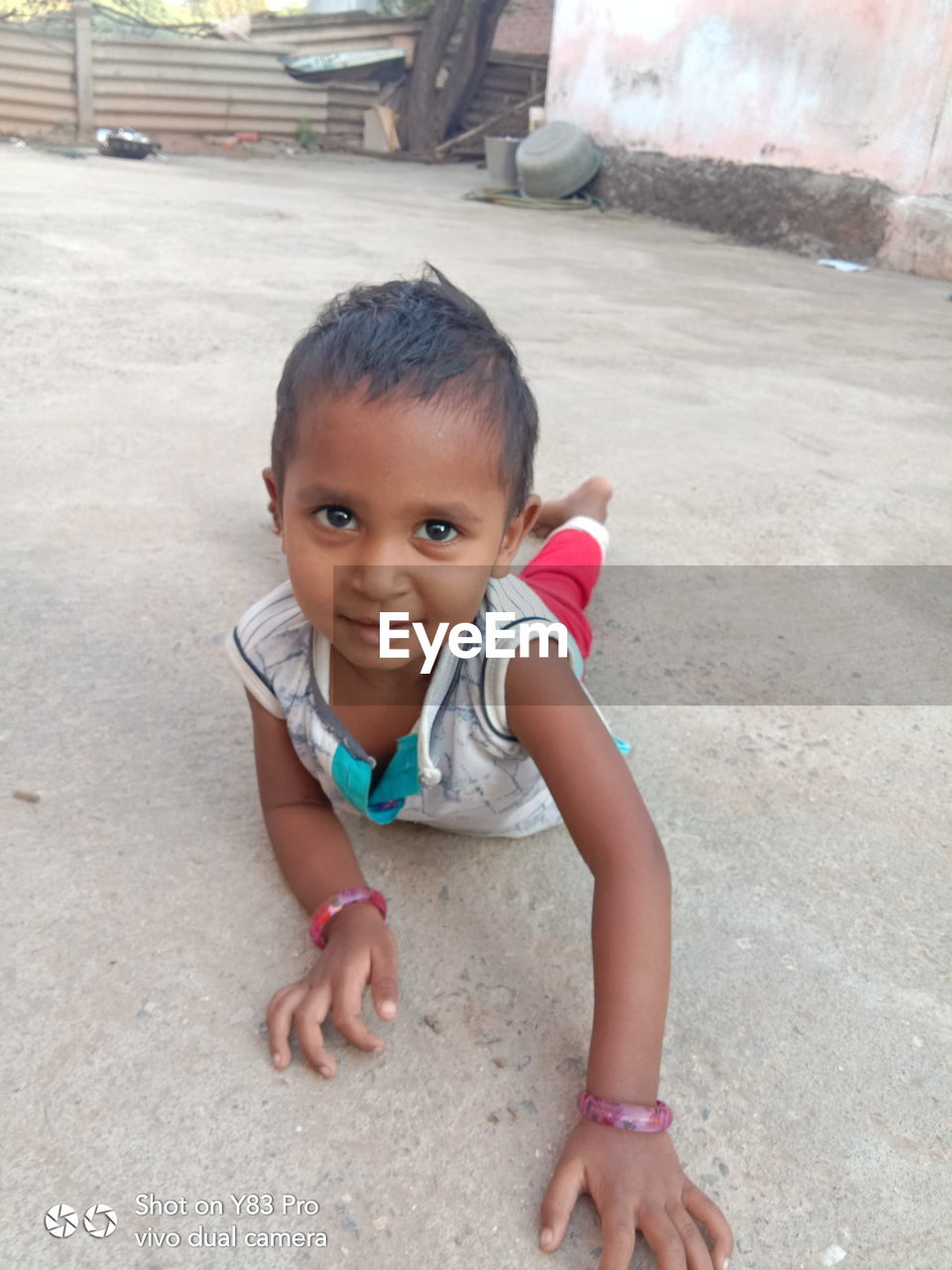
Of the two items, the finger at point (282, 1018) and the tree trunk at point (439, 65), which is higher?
the tree trunk at point (439, 65)

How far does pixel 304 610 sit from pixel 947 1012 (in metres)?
0.81

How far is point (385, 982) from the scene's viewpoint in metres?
1.14

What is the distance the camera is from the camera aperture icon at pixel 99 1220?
93 cm

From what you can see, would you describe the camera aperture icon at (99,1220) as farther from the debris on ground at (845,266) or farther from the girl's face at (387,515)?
the debris on ground at (845,266)

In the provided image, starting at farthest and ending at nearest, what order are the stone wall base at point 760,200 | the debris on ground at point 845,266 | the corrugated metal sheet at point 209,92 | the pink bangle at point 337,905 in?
the corrugated metal sheet at point 209,92 → the stone wall base at point 760,200 → the debris on ground at point 845,266 → the pink bangle at point 337,905

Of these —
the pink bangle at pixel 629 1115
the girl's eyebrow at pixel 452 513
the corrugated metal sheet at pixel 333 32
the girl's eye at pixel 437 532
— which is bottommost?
the pink bangle at pixel 629 1115

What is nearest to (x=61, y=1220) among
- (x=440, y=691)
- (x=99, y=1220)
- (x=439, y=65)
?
(x=99, y=1220)

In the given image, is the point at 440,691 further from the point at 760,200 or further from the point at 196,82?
the point at 196,82

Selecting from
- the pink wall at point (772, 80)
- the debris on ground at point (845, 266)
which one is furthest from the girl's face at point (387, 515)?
the pink wall at point (772, 80)

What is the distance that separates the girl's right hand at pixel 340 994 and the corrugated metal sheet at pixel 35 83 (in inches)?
468

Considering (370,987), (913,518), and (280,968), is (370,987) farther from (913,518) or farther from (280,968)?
(913,518)

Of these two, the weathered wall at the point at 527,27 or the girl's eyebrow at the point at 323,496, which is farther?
the weathered wall at the point at 527,27

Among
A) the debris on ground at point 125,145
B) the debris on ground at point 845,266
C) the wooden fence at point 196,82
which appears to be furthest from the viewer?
the wooden fence at point 196,82

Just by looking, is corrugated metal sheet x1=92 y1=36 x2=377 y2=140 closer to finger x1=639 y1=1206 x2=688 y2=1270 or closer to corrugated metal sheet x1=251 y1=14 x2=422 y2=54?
corrugated metal sheet x1=251 y1=14 x2=422 y2=54
